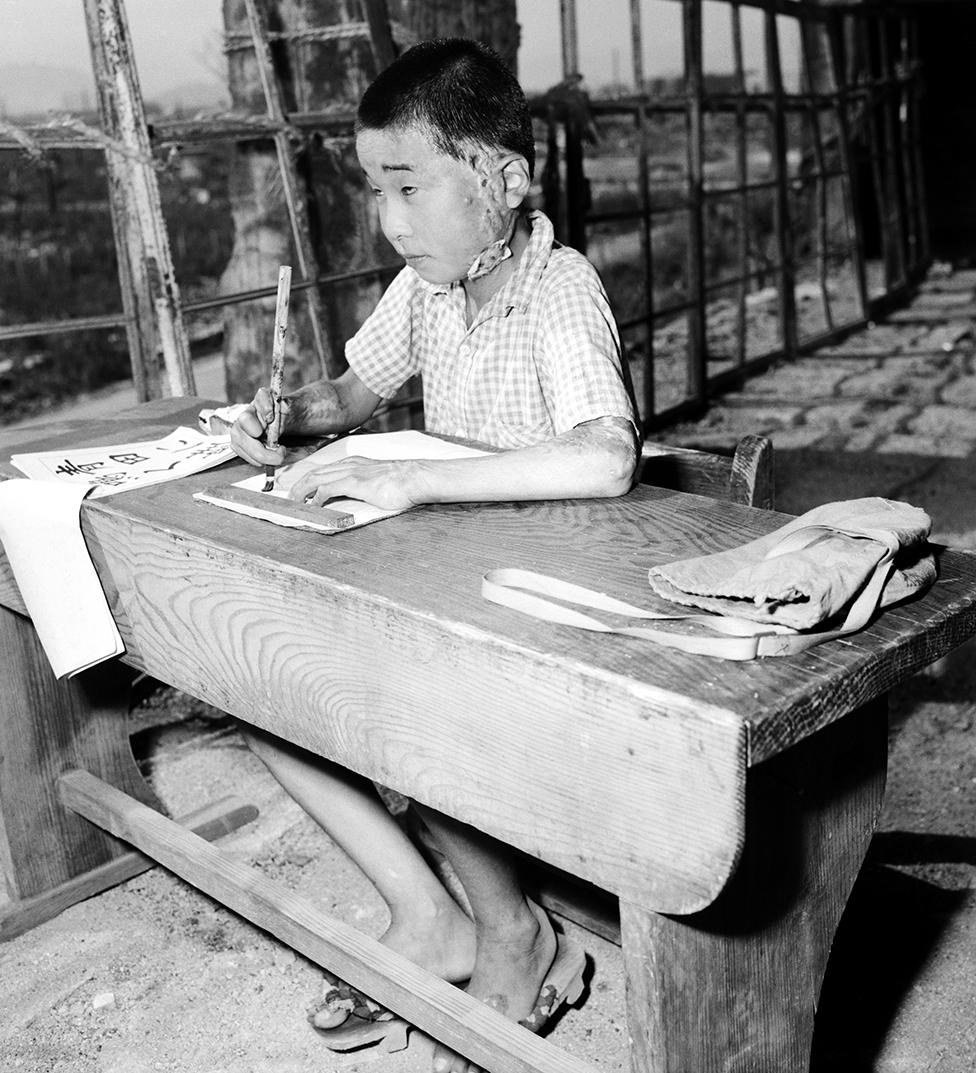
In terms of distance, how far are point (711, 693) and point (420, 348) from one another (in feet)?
4.41

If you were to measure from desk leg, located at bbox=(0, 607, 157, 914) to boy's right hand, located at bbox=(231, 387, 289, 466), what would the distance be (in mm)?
697

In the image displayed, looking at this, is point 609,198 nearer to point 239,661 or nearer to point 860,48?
point 860,48

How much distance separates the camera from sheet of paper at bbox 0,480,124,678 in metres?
1.96

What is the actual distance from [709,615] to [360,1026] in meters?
1.12

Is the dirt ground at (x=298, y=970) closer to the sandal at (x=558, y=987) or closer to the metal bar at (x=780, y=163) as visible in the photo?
the sandal at (x=558, y=987)

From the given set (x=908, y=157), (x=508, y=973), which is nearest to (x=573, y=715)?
(x=508, y=973)

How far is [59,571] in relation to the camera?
198 centimetres

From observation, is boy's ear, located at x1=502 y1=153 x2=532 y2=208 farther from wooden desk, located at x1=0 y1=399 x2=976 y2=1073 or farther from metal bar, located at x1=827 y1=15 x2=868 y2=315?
metal bar, located at x1=827 y1=15 x2=868 y2=315

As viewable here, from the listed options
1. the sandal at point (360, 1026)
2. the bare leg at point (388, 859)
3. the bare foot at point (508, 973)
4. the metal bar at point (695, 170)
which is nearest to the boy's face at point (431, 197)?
the bare leg at point (388, 859)

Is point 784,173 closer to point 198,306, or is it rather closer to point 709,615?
point 198,306

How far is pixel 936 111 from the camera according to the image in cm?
1024

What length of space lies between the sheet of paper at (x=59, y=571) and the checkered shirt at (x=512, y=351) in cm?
65

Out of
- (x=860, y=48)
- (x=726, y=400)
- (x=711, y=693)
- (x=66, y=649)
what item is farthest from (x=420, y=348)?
(x=860, y=48)

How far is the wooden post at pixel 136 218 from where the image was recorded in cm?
307
